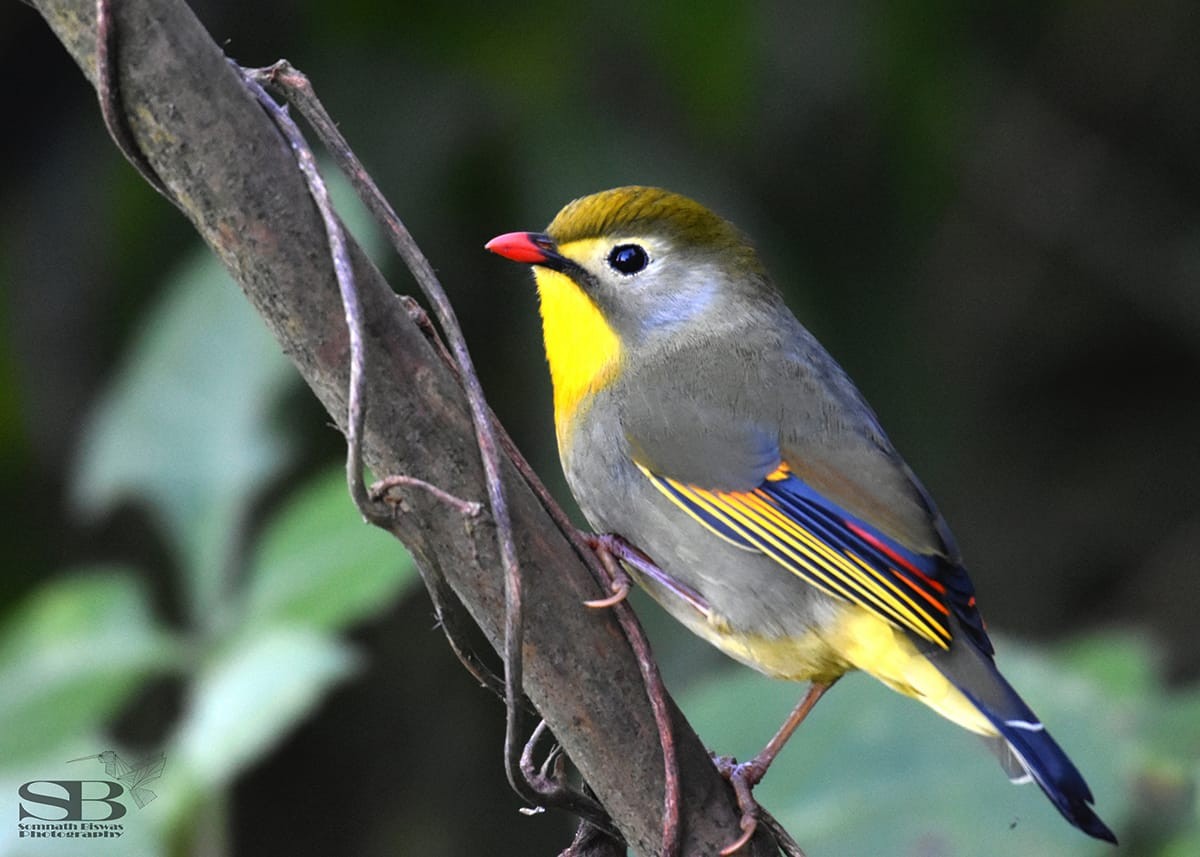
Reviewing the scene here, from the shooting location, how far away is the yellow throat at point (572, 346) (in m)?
2.48

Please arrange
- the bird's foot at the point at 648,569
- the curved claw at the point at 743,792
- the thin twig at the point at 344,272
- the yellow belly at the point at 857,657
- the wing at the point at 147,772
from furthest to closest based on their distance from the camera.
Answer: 1. the wing at the point at 147,772
2. the bird's foot at the point at 648,569
3. the yellow belly at the point at 857,657
4. the curved claw at the point at 743,792
5. the thin twig at the point at 344,272

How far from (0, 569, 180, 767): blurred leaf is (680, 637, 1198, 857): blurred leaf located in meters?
0.95

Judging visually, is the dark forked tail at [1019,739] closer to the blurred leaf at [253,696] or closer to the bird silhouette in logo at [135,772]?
the blurred leaf at [253,696]

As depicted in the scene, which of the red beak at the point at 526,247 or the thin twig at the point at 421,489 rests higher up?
the red beak at the point at 526,247

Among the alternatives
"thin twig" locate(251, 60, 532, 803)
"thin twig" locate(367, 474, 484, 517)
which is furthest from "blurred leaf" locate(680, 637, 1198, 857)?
"thin twig" locate(367, 474, 484, 517)

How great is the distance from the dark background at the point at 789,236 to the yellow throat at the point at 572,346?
94cm

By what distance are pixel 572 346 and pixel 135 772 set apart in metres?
0.97

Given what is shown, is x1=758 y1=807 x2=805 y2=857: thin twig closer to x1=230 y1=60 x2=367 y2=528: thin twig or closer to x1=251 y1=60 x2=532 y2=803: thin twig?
x1=251 y1=60 x2=532 y2=803: thin twig

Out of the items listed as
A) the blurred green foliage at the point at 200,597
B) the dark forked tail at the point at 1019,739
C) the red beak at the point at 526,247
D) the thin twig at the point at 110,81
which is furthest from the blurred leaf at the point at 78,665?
the dark forked tail at the point at 1019,739

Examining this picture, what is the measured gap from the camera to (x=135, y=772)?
2.34 metres

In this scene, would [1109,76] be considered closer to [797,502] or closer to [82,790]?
[797,502]

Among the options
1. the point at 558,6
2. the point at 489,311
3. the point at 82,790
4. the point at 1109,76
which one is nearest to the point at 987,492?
the point at 1109,76

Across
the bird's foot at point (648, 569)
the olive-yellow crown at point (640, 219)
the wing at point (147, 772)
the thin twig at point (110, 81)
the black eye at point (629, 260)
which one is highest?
the thin twig at point (110, 81)

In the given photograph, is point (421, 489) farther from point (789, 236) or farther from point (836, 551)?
point (789, 236)
